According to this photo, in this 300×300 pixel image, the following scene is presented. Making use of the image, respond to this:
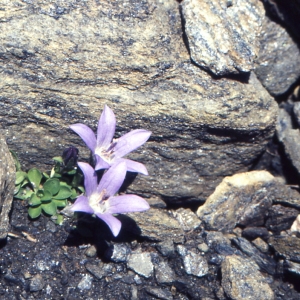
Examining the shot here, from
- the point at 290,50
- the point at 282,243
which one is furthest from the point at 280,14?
the point at 282,243

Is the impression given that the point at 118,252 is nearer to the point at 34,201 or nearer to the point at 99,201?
the point at 99,201

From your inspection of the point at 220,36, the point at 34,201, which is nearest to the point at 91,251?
the point at 34,201

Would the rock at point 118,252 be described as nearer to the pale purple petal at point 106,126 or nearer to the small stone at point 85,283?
the small stone at point 85,283

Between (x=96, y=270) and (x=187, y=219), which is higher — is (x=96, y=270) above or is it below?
below

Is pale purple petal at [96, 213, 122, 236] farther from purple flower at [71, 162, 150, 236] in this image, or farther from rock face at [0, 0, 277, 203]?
rock face at [0, 0, 277, 203]

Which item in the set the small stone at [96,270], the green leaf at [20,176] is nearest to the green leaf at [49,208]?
the green leaf at [20,176]

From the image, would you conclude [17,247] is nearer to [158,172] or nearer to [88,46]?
[158,172]
